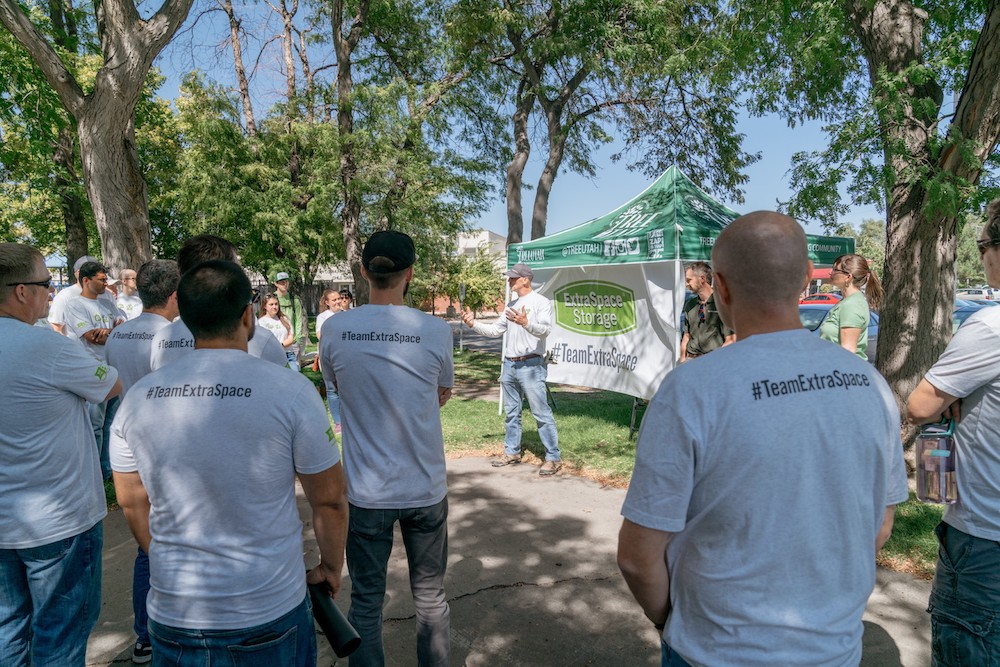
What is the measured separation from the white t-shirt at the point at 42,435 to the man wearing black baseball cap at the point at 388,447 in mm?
962

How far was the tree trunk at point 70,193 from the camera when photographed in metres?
15.4

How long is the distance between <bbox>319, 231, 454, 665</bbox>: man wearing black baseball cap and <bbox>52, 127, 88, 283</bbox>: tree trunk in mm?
15369

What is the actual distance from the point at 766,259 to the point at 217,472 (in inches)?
60.9

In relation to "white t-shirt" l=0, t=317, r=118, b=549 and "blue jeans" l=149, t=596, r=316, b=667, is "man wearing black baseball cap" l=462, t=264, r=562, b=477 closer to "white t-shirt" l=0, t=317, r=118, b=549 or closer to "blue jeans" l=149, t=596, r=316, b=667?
"white t-shirt" l=0, t=317, r=118, b=549

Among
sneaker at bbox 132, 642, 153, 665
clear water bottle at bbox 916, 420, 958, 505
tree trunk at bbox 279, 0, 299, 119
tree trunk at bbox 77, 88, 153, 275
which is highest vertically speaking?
tree trunk at bbox 279, 0, 299, 119

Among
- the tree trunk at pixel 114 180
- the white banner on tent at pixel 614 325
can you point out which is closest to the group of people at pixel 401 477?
the tree trunk at pixel 114 180

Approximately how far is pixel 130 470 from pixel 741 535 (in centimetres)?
189

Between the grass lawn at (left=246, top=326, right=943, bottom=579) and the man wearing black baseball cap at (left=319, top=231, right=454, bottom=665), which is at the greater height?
the man wearing black baseball cap at (left=319, top=231, right=454, bottom=665)

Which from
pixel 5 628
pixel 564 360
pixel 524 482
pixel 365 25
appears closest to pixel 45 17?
pixel 365 25

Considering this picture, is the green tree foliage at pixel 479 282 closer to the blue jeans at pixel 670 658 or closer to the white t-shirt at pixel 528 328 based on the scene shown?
the white t-shirt at pixel 528 328

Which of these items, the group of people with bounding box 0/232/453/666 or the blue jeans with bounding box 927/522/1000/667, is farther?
the blue jeans with bounding box 927/522/1000/667

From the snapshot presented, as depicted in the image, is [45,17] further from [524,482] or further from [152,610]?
[152,610]

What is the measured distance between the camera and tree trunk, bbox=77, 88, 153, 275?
6.16 meters

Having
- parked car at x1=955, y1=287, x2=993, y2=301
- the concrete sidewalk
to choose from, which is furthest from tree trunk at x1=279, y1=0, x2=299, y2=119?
parked car at x1=955, y1=287, x2=993, y2=301
